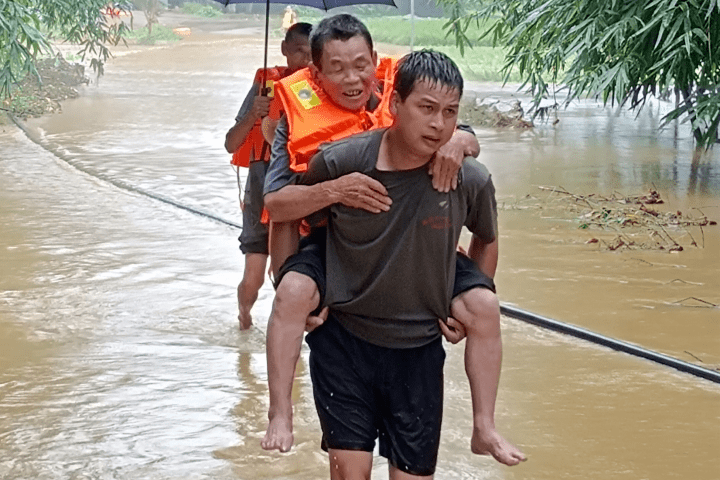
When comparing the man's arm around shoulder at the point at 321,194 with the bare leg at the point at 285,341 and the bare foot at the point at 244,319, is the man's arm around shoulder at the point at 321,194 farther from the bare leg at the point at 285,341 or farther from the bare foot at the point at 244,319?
the bare foot at the point at 244,319

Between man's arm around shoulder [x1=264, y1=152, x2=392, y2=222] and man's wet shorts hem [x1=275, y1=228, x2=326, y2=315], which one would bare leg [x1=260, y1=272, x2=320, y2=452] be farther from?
man's arm around shoulder [x1=264, y1=152, x2=392, y2=222]

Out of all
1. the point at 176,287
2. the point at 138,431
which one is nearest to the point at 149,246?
the point at 176,287

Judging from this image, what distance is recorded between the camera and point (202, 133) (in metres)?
18.2

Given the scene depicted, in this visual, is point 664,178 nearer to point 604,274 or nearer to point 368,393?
point 604,274

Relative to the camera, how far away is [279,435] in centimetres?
348

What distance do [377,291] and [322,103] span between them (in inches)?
25.1

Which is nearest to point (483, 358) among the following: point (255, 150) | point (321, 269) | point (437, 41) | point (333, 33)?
point (321, 269)

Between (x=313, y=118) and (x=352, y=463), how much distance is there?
1.02 metres

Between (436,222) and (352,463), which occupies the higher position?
(436,222)

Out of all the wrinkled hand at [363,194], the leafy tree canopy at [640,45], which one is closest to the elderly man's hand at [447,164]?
the wrinkled hand at [363,194]

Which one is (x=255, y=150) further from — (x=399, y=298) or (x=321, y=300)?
(x=399, y=298)

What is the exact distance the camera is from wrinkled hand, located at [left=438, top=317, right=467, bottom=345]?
343 centimetres

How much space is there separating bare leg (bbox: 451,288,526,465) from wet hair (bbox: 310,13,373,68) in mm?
834

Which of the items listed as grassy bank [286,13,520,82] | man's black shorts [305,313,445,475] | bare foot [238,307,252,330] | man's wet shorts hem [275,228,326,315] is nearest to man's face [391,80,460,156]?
man's wet shorts hem [275,228,326,315]
